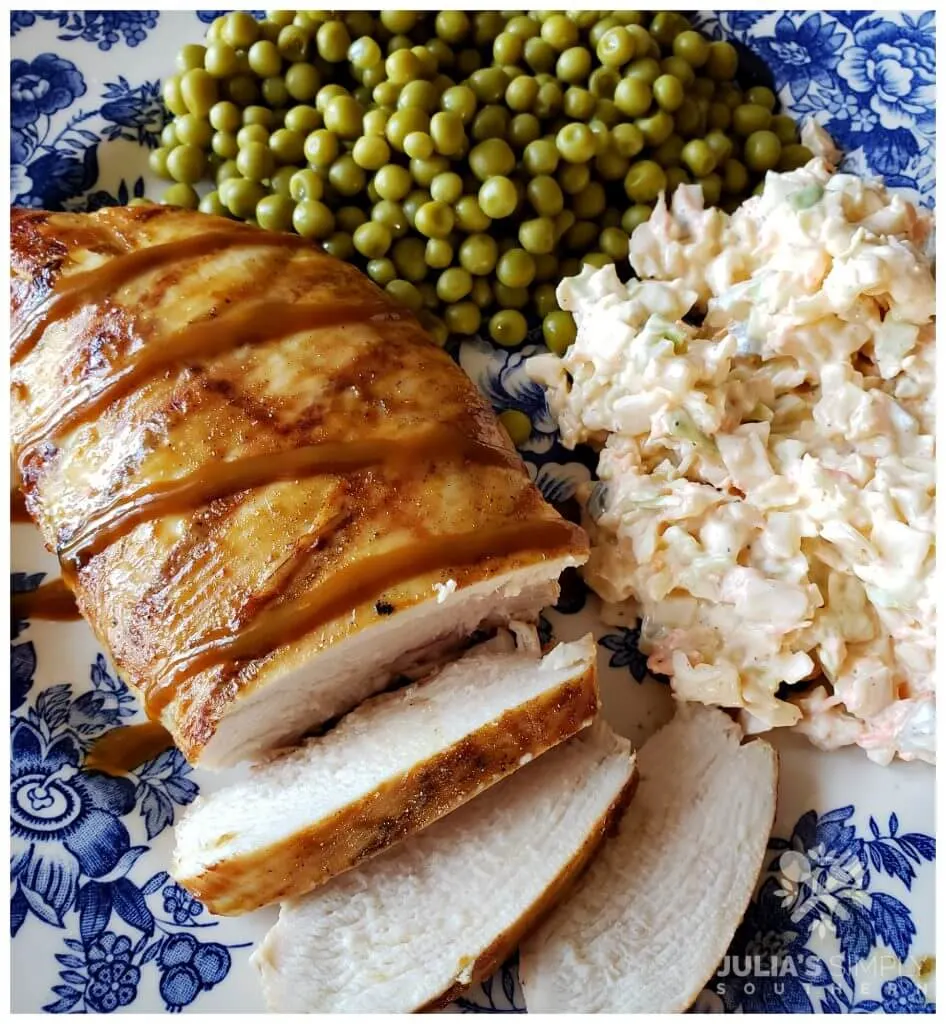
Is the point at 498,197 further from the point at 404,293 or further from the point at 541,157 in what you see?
the point at 404,293

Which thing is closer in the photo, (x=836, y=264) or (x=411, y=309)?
(x=836, y=264)

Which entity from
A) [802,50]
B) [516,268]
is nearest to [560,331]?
[516,268]

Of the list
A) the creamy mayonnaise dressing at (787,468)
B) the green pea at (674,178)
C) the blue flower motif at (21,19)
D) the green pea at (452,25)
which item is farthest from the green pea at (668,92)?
the blue flower motif at (21,19)

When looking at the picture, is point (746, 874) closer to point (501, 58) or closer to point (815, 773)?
point (815, 773)

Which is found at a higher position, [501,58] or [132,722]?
[501,58]

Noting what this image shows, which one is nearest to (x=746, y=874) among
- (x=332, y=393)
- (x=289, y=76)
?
(x=332, y=393)

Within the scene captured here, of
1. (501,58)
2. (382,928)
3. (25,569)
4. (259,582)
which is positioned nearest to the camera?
(259,582)
